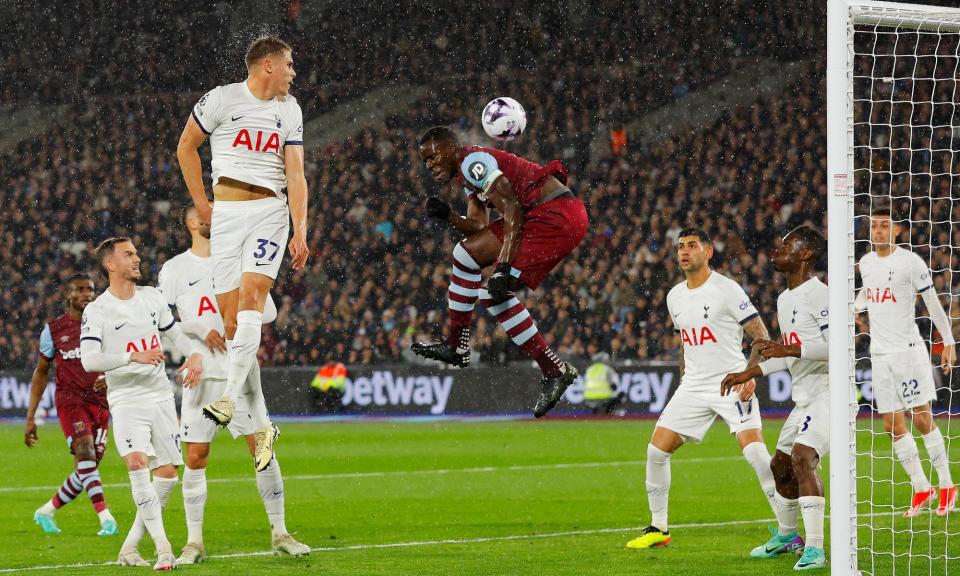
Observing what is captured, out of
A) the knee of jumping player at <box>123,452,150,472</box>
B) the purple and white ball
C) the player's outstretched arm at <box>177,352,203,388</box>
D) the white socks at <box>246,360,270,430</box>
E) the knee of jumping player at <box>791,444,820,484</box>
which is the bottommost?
the knee of jumping player at <box>123,452,150,472</box>

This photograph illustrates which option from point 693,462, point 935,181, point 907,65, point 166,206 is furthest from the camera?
point 166,206

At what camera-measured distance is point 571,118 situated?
27.7 meters

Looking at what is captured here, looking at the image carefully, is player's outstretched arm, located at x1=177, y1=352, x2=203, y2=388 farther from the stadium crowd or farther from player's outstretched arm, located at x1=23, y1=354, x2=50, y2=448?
the stadium crowd

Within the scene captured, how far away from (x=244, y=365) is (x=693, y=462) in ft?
31.8

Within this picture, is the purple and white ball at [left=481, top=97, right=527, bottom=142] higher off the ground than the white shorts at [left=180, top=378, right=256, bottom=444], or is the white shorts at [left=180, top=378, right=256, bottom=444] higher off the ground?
the purple and white ball at [left=481, top=97, right=527, bottom=142]

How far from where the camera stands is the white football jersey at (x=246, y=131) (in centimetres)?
690

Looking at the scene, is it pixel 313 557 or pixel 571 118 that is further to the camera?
pixel 571 118

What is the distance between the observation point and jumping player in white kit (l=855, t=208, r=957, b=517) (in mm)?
10523

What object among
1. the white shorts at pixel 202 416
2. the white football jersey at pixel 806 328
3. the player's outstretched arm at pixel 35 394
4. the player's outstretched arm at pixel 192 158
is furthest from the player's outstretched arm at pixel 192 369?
the white football jersey at pixel 806 328

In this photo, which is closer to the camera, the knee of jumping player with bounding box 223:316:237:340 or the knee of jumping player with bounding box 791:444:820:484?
the knee of jumping player with bounding box 223:316:237:340

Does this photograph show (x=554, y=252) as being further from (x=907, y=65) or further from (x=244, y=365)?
(x=907, y=65)

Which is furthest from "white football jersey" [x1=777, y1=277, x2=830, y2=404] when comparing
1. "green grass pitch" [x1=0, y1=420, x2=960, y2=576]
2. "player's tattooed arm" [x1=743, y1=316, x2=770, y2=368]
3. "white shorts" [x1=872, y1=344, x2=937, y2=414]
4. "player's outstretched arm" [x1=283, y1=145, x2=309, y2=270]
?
"player's outstretched arm" [x1=283, y1=145, x2=309, y2=270]

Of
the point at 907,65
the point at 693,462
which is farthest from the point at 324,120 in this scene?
the point at 693,462

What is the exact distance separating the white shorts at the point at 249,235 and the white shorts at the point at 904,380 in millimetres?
5614
